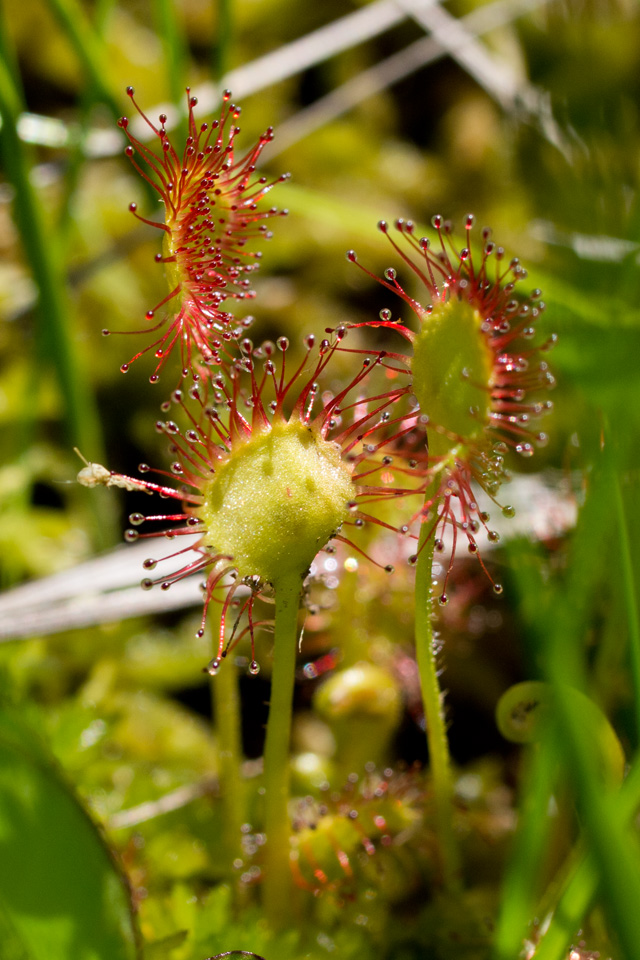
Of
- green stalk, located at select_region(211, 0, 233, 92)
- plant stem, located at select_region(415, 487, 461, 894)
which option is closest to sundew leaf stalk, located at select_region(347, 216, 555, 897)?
plant stem, located at select_region(415, 487, 461, 894)

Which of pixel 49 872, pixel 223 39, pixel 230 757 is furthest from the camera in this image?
pixel 223 39

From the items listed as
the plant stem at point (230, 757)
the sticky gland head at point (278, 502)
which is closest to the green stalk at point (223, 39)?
the sticky gland head at point (278, 502)

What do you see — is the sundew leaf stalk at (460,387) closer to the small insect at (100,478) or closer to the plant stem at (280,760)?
the plant stem at (280,760)

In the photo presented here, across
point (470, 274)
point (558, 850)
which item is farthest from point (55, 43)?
point (558, 850)

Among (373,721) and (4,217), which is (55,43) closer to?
(4,217)

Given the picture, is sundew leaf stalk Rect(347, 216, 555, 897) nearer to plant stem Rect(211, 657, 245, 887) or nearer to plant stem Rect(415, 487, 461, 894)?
plant stem Rect(415, 487, 461, 894)

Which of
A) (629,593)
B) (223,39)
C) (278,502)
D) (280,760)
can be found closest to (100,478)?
(278,502)

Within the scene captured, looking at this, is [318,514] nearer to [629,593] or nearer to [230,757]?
[629,593]

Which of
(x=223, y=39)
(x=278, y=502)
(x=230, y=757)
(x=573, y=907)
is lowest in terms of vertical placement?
(x=573, y=907)
